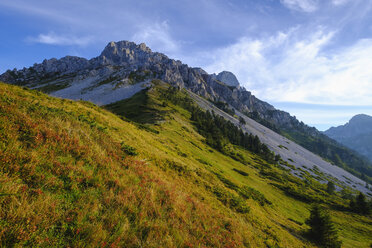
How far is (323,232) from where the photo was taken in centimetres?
1672

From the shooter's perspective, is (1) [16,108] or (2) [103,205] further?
(1) [16,108]

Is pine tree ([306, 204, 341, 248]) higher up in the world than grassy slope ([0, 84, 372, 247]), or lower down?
lower down

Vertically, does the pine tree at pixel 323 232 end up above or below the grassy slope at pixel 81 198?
below

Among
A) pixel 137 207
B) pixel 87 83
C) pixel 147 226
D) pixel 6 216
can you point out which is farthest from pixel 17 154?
pixel 87 83

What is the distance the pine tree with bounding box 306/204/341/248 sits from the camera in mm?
16203

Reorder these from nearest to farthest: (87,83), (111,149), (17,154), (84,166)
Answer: (17,154) < (84,166) < (111,149) < (87,83)

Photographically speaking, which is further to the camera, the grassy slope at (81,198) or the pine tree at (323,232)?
the pine tree at (323,232)

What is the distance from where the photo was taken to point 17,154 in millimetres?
5402

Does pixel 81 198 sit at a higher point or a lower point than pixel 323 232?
higher

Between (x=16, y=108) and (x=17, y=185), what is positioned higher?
(x=16, y=108)

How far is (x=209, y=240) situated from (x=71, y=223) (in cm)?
535

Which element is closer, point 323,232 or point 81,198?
point 81,198

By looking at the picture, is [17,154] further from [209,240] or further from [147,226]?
[209,240]

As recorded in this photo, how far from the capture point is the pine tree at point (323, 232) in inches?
638
